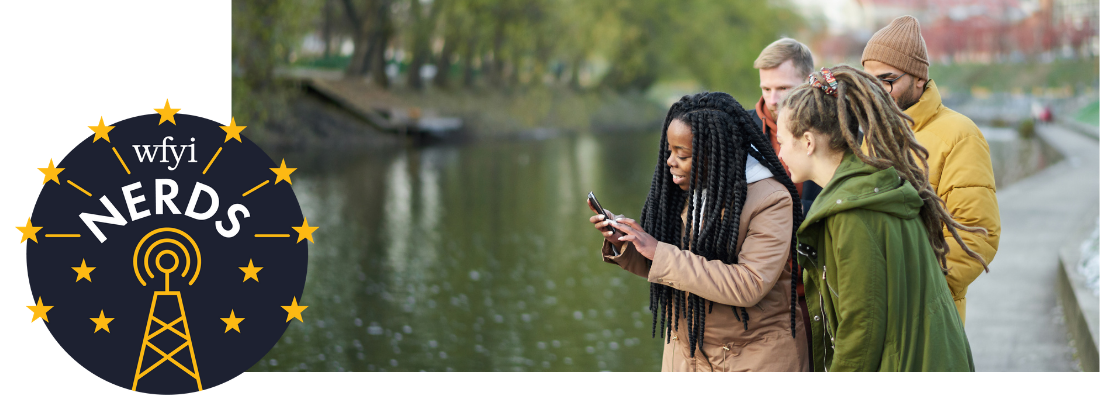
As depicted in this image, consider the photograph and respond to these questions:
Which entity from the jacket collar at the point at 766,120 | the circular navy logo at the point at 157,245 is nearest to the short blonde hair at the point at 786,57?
the jacket collar at the point at 766,120

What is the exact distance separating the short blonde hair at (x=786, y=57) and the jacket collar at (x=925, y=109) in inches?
18.9

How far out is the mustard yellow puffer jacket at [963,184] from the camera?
2.70 metres

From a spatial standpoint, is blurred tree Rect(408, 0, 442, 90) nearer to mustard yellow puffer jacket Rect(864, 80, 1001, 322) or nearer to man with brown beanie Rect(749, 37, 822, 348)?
man with brown beanie Rect(749, 37, 822, 348)

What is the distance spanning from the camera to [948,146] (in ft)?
9.04

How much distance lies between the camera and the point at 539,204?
16688 millimetres

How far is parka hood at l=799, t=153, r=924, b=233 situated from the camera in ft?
6.51

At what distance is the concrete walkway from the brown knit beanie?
253 centimetres

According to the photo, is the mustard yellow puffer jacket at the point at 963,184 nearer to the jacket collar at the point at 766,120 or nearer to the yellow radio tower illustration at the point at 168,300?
the jacket collar at the point at 766,120

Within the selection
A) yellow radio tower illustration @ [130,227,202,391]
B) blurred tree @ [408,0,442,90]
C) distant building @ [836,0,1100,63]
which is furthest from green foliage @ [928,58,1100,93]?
yellow radio tower illustration @ [130,227,202,391]

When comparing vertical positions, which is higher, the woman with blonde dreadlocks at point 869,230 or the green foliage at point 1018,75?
the green foliage at point 1018,75

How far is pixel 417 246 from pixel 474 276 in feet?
5.72

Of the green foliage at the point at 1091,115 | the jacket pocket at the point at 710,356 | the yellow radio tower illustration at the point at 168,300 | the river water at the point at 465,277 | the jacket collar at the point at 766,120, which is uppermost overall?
the green foliage at the point at 1091,115

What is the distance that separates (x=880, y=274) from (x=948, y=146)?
0.93 m

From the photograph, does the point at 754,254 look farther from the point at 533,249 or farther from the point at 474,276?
the point at 533,249
